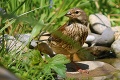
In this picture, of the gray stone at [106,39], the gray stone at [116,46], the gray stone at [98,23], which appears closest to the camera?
the gray stone at [116,46]

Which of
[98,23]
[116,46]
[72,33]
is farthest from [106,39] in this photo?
[72,33]

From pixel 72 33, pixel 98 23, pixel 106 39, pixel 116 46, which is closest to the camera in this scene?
pixel 72 33

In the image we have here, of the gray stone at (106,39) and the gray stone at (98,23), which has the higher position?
the gray stone at (98,23)

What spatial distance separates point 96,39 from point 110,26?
510mm

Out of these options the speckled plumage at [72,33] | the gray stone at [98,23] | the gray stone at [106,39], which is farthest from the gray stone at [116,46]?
the speckled plumage at [72,33]

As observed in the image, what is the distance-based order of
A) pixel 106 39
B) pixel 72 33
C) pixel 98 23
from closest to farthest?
pixel 72 33 < pixel 106 39 < pixel 98 23

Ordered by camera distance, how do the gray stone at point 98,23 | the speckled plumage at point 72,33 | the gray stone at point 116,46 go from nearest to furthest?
the speckled plumage at point 72,33 < the gray stone at point 116,46 < the gray stone at point 98,23

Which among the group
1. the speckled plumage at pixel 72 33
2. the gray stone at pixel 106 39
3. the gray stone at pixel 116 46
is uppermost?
the speckled plumage at pixel 72 33

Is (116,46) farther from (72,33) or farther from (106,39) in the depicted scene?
(72,33)

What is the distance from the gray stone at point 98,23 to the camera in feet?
19.0

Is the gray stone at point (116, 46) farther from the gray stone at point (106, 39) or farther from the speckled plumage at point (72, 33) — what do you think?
the speckled plumage at point (72, 33)

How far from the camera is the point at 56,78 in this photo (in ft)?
11.3

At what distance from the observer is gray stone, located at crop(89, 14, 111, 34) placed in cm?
579

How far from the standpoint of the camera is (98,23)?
19.2ft
